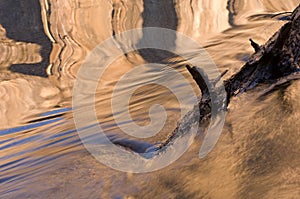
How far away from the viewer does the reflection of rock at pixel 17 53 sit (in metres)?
4.11

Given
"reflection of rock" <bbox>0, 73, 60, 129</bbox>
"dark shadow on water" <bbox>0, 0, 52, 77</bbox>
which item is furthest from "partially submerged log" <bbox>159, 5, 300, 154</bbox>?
"dark shadow on water" <bbox>0, 0, 52, 77</bbox>

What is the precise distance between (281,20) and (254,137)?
88.6 inches

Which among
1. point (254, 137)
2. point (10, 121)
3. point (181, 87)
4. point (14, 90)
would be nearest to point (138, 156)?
point (254, 137)

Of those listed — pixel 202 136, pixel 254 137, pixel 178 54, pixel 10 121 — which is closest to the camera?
pixel 254 137

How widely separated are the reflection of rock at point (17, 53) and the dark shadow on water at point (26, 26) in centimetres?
6

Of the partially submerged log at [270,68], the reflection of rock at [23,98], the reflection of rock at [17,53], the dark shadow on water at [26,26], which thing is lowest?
the reflection of rock at [23,98]

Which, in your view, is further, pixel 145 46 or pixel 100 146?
pixel 145 46

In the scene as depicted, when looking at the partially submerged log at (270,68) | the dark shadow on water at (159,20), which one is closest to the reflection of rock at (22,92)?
the dark shadow on water at (159,20)

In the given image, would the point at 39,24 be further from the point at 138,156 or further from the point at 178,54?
the point at 138,156

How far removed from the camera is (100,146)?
6.60ft

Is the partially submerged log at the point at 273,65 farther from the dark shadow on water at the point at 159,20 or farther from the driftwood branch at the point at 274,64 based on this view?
the dark shadow on water at the point at 159,20

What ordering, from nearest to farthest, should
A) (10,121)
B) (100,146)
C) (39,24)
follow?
1. (100,146)
2. (10,121)
3. (39,24)

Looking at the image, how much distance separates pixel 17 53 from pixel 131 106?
7.10ft

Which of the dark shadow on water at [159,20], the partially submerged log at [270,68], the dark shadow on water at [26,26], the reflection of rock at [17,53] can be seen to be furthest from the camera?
the reflection of rock at [17,53]
